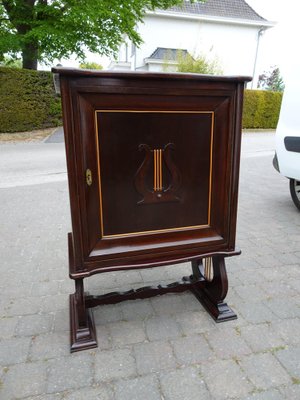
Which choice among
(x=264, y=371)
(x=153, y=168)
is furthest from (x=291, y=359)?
(x=153, y=168)

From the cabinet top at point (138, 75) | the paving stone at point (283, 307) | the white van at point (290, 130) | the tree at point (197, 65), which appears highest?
the tree at point (197, 65)

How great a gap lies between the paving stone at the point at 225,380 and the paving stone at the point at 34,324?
98cm

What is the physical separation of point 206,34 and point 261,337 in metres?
19.7

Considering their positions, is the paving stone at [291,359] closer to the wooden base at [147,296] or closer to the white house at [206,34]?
the wooden base at [147,296]

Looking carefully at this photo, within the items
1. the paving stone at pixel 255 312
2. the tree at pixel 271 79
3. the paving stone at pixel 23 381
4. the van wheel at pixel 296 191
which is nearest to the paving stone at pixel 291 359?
the paving stone at pixel 255 312

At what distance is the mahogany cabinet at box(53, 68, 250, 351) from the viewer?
141 cm

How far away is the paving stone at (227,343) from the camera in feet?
5.61

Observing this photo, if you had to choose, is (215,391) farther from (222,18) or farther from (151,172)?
(222,18)

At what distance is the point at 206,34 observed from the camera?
60.1 feet

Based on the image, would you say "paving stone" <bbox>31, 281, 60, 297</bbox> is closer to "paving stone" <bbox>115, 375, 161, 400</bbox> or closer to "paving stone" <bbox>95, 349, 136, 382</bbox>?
"paving stone" <bbox>95, 349, 136, 382</bbox>

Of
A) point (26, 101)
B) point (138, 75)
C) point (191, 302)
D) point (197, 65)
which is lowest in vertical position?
point (191, 302)

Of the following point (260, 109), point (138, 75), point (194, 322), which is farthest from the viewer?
point (260, 109)

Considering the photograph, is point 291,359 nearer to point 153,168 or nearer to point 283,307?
point 283,307

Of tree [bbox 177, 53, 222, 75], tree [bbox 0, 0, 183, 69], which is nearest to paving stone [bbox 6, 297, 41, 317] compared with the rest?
tree [bbox 0, 0, 183, 69]
